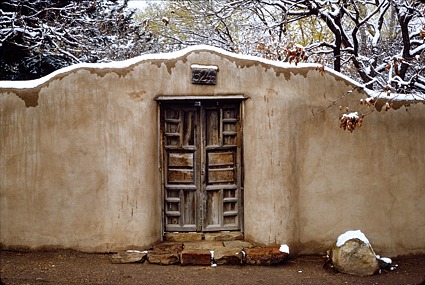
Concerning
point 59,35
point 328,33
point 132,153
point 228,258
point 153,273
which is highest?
point 328,33

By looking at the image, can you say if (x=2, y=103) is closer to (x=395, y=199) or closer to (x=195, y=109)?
(x=195, y=109)

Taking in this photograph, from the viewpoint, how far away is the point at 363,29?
1129 cm

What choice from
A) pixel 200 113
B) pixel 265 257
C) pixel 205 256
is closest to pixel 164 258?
pixel 205 256

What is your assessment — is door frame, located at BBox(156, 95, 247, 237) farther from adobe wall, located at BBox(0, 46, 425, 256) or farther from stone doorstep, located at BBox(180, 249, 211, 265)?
stone doorstep, located at BBox(180, 249, 211, 265)

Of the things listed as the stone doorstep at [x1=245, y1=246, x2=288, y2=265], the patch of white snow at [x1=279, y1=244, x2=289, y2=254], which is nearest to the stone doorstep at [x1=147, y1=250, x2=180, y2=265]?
the stone doorstep at [x1=245, y1=246, x2=288, y2=265]

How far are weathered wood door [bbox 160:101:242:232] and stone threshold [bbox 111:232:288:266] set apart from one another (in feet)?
A: 1.19

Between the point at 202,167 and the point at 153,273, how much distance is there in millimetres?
1693

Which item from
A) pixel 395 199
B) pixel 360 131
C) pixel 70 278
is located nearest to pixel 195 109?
pixel 360 131

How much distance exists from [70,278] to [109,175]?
1476mm

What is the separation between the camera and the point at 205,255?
5.48m

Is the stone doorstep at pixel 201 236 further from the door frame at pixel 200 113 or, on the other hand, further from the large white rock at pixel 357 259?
the large white rock at pixel 357 259

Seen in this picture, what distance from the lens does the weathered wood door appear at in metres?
6.07

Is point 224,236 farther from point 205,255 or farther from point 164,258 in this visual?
point 164,258

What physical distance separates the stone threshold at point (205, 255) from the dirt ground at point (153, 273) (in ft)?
0.28
